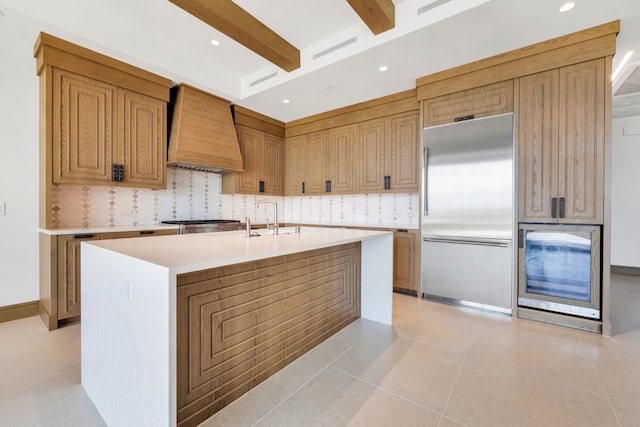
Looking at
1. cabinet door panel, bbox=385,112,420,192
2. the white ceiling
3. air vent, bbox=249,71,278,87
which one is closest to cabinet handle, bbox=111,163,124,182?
the white ceiling

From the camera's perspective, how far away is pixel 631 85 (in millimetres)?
3361

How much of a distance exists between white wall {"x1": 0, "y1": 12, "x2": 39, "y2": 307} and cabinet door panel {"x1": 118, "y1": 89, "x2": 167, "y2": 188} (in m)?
0.79

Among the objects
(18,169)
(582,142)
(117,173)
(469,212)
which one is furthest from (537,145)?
(18,169)

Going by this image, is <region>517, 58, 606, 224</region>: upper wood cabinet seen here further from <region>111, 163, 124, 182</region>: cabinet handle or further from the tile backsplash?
<region>111, 163, 124, 182</region>: cabinet handle

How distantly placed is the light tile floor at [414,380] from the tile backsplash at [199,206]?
1.23 metres

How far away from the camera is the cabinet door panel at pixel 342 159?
4289mm

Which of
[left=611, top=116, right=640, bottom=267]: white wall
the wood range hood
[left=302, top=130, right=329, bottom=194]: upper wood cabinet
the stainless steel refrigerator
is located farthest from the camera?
[left=302, top=130, right=329, bottom=194]: upper wood cabinet

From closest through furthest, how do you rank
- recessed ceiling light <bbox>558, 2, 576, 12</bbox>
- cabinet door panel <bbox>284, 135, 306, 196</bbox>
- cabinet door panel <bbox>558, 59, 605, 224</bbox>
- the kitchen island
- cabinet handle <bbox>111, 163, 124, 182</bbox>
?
the kitchen island < recessed ceiling light <bbox>558, 2, 576, 12</bbox> < cabinet door panel <bbox>558, 59, 605, 224</bbox> < cabinet handle <bbox>111, 163, 124, 182</bbox> < cabinet door panel <bbox>284, 135, 306, 196</bbox>

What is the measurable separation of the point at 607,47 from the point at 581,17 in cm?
39

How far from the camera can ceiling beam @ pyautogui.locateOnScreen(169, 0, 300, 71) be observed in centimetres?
224

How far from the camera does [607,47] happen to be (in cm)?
234

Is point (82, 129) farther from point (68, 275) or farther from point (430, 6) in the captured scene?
point (430, 6)

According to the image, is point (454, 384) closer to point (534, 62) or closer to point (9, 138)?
point (534, 62)

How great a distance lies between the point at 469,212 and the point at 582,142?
1.11m
